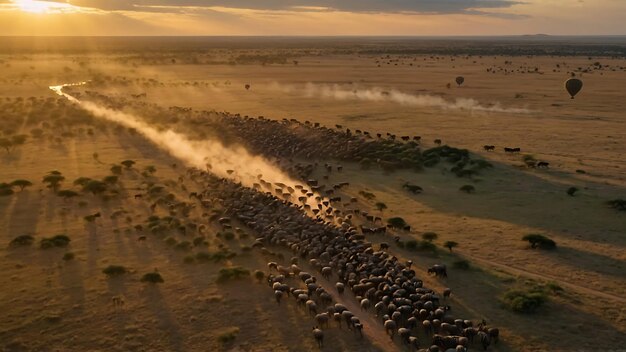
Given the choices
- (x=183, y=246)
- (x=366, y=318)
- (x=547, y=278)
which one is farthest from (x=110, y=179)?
A: (x=547, y=278)

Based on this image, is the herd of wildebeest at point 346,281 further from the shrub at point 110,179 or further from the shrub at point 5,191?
the shrub at point 5,191

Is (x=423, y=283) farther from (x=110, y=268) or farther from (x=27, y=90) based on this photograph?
(x=27, y=90)

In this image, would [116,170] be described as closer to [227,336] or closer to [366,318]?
[227,336]

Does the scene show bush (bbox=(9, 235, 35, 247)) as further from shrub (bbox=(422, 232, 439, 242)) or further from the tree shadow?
shrub (bbox=(422, 232, 439, 242))

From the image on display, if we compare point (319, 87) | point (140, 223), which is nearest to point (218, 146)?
point (140, 223)

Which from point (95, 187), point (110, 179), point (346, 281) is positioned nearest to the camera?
point (346, 281)
